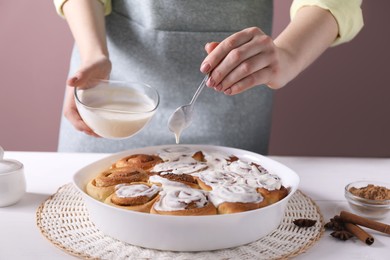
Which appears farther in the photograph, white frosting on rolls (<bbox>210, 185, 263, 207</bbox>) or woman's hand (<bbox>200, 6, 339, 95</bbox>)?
woman's hand (<bbox>200, 6, 339, 95</bbox>)

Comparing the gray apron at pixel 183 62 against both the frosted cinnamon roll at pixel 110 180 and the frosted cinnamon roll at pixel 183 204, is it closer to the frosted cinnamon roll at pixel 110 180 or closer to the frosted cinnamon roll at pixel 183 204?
the frosted cinnamon roll at pixel 110 180

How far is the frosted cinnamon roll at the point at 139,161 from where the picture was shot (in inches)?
47.3

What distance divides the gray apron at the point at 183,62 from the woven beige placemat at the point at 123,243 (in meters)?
0.49

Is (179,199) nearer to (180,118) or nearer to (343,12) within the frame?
(180,118)

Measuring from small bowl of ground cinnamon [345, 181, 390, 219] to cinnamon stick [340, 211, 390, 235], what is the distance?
5cm

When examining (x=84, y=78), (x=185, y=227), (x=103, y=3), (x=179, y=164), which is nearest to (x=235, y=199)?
(x=185, y=227)

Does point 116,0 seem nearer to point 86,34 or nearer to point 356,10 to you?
point 86,34

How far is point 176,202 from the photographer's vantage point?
98cm

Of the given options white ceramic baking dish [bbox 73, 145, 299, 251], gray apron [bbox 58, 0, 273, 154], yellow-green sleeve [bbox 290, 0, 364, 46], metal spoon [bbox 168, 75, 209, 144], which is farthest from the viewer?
gray apron [bbox 58, 0, 273, 154]

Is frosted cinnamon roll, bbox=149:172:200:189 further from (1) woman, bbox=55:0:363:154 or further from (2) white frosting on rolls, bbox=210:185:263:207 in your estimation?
(1) woman, bbox=55:0:363:154

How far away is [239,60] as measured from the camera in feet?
3.67

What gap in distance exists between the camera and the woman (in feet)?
4.71

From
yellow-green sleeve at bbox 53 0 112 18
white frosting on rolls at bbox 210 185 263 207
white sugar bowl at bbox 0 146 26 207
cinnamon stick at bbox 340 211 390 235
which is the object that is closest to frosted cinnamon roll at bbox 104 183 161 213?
white frosting on rolls at bbox 210 185 263 207

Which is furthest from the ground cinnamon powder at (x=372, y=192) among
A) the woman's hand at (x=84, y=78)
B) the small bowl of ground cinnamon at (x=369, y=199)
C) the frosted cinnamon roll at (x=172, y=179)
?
the woman's hand at (x=84, y=78)
